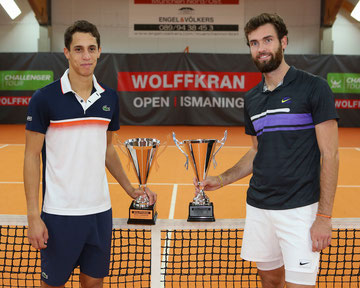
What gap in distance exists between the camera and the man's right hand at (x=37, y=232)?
75.6 inches

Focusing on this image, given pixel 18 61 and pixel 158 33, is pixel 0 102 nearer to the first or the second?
pixel 18 61

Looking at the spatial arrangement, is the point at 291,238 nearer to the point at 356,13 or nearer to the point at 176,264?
the point at 176,264

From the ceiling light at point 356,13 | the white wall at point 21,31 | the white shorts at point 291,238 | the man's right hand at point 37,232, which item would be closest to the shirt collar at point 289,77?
the white shorts at point 291,238

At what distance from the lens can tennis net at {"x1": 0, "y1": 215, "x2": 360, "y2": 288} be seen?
7.42 feet

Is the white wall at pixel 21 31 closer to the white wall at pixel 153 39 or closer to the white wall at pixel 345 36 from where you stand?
the white wall at pixel 153 39

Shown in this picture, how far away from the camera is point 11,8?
14.0 m

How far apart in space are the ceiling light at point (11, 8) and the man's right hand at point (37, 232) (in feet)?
45.0

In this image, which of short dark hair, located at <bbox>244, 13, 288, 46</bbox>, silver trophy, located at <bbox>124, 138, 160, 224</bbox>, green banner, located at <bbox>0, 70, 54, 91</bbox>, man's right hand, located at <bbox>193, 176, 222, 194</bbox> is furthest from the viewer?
green banner, located at <bbox>0, 70, 54, 91</bbox>

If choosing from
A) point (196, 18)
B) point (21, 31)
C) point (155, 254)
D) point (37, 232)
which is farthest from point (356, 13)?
point (37, 232)

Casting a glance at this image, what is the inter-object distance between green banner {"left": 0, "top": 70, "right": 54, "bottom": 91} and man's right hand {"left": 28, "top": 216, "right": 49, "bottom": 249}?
1150 cm

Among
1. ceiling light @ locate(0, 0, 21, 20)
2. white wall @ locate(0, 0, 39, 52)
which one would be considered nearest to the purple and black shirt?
ceiling light @ locate(0, 0, 21, 20)

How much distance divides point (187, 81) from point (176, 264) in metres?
9.60

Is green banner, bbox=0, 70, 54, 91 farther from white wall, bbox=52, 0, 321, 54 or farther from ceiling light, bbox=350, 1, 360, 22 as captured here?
ceiling light, bbox=350, 1, 360, 22

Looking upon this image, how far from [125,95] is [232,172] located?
1051cm
